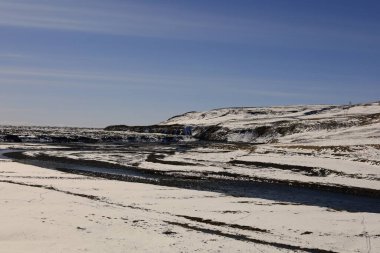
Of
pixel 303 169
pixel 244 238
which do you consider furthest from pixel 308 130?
pixel 244 238

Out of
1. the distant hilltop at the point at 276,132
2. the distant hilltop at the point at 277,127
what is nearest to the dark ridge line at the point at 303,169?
the distant hilltop at the point at 276,132

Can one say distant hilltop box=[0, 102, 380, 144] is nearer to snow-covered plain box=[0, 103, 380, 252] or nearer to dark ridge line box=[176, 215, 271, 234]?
snow-covered plain box=[0, 103, 380, 252]

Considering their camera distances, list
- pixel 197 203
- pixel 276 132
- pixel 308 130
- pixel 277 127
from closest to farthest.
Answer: pixel 197 203
pixel 308 130
pixel 276 132
pixel 277 127

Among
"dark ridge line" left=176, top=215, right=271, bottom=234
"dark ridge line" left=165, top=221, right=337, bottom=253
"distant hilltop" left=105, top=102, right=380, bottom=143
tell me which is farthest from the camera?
"distant hilltop" left=105, top=102, right=380, bottom=143

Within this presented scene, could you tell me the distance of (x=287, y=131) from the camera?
80.9 meters

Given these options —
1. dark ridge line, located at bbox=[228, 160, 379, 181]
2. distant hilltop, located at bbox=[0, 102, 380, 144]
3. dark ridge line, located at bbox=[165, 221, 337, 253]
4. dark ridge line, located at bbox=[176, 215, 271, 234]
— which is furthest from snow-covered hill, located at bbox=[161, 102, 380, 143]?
dark ridge line, located at bbox=[165, 221, 337, 253]

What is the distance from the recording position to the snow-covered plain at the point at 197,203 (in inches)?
633

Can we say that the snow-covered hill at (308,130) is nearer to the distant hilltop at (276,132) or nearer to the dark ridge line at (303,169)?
the distant hilltop at (276,132)

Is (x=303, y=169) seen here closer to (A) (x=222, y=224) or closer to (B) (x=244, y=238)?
(A) (x=222, y=224)

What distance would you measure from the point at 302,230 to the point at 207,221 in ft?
13.3

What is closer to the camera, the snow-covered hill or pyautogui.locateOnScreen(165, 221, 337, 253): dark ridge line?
pyautogui.locateOnScreen(165, 221, 337, 253): dark ridge line

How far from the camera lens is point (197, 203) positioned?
2380 cm

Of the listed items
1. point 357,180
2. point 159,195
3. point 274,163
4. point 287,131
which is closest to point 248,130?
point 287,131

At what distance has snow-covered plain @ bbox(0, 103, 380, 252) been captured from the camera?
16078 mm
